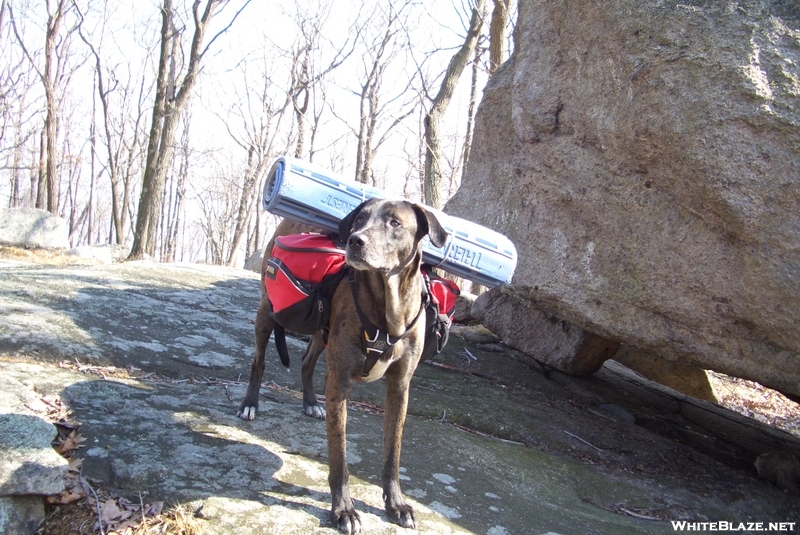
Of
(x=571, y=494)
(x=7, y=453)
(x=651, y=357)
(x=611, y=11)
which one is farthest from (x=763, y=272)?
(x=7, y=453)

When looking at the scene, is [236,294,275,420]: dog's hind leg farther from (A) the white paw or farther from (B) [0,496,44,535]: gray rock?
(B) [0,496,44,535]: gray rock

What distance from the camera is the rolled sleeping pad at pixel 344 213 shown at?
4402 millimetres

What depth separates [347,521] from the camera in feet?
10.9

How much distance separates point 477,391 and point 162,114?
1110 cm

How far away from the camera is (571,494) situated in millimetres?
4672

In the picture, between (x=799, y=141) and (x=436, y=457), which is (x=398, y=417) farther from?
(x=799, y=141)

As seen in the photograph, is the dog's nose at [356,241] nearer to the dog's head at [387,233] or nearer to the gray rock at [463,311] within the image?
the dog's head at [387,233]

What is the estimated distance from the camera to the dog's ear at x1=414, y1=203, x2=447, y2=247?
3.83m

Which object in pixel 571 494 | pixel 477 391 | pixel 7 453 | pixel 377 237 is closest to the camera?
pixel 7 453

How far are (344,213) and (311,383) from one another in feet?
5.47

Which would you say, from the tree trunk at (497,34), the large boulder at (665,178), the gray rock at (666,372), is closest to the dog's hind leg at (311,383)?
the large boulder at (665,178)

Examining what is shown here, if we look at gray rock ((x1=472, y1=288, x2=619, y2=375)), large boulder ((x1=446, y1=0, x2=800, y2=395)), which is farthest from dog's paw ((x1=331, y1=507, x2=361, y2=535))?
gray rock ((x1=472, y1=288, x2=619, y2=375))

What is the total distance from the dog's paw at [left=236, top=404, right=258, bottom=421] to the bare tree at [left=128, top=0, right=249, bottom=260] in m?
10.0

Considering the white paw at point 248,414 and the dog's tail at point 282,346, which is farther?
the dog's tail at point 282,346
